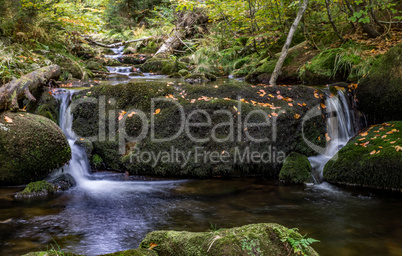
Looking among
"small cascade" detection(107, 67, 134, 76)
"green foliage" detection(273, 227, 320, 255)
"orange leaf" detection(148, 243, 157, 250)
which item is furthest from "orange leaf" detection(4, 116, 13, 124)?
"small cascade" detection(107, 67, 134, 76)

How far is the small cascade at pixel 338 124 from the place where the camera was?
636 centimetres

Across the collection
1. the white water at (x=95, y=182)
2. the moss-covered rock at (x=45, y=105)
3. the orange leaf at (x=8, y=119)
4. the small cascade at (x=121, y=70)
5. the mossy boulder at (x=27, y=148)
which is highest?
the small cascade at (x=121, y=70)

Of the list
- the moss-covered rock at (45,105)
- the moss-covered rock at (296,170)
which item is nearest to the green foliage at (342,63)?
the moss-covered rock at (296,170)

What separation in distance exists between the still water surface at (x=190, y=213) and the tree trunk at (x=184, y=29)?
12578 mm

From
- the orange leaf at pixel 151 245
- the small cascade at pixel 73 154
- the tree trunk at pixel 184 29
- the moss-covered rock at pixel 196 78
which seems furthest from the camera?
the tree trunk at pixel 184 29

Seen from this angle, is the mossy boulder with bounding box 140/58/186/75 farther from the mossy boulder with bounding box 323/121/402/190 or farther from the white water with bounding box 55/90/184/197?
the mossy boulder with bounding box 323/121/402/190

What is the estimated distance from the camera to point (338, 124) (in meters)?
6.76

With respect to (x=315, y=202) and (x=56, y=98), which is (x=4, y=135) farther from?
(x=315, y=202)

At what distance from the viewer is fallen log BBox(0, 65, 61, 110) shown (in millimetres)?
5438

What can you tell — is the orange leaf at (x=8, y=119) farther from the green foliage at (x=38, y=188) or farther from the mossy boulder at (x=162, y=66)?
the mossy boulder at (x=162, y=66)

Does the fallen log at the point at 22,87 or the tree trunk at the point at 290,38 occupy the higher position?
the tree trunk at the point at 290,38

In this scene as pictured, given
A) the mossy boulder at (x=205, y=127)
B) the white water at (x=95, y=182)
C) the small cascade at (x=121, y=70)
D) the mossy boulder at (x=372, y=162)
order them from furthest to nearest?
the small cascade at (x=121, y=70) < the mossy boulder at (x=205, y=127) < the white water at (x=95, y=182) < the mossy boulder at (x=372, y=162)

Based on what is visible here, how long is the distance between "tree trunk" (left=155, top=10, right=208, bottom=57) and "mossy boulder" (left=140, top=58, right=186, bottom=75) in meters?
3.22

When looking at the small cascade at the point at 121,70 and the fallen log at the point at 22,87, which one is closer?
the fallen log at the point at 22,87
